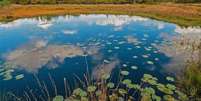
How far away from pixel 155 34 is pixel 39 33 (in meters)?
8.06

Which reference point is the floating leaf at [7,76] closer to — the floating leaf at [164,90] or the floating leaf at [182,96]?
the floating leaf at [164,90]

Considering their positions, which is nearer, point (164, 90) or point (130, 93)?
point (164, 90)

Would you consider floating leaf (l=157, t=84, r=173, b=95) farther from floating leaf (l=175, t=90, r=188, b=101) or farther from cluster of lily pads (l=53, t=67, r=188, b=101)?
floating leaf (l=175, t=90, r=188, b=101)

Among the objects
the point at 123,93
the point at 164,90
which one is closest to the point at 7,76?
the point at 123,93

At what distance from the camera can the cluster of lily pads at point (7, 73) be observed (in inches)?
462

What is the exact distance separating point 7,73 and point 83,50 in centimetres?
515

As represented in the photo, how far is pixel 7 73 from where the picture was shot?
12.4m

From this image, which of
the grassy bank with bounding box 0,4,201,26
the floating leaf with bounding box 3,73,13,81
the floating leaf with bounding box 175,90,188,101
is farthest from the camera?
the grassy bank with bounding box 0,4,201,26

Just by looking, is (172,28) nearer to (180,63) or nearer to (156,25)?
(156,25)

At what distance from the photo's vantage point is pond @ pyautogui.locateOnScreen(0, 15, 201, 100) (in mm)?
12572

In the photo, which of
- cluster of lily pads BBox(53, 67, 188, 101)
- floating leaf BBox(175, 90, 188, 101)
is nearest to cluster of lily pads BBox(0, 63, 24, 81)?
cluster of lily pads BBox(53, 67, 188, 101)

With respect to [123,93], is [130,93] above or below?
below

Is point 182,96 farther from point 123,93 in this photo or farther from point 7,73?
point 7,73

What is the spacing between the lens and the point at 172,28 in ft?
74.2
